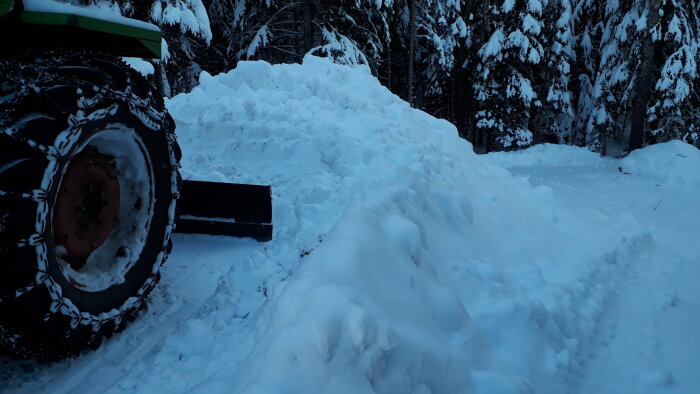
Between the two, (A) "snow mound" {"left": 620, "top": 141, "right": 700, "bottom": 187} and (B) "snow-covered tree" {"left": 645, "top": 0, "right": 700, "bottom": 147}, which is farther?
(B) "snow-covered tree" {"left": 645, "top": 0, "right": 700, "bottom": 147}

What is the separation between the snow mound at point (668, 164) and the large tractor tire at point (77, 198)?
11.9 metres

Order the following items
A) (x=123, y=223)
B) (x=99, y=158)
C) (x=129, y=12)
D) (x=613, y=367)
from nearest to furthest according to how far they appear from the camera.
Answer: (x=99, y=158)
(x=123, y=223)
(x=613, y=367)
(x=129, y=12)

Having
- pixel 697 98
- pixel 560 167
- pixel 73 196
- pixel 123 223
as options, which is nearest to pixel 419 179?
pixel 123 223

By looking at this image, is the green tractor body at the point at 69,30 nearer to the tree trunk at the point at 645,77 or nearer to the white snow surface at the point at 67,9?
the white snow surface at the point at 67,9

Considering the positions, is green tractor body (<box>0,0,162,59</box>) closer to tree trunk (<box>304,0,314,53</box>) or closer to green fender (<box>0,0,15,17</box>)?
green fender (<box>0,0,15,17</box>)

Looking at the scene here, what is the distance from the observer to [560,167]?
1467 centimetres

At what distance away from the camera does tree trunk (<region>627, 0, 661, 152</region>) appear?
15414 millimetres

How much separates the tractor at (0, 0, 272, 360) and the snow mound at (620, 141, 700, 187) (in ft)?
39.2

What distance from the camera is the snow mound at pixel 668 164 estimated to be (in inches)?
423

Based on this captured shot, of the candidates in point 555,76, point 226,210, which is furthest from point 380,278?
point 555,76

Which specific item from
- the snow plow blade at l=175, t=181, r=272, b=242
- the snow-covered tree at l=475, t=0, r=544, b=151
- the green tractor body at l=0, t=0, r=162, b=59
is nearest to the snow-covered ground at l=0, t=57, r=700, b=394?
A: the snow plow blade at l=175, t=181, r=272, b=242

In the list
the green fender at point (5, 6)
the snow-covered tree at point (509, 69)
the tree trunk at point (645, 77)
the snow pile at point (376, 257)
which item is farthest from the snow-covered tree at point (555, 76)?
the green fender at point (5, 6)

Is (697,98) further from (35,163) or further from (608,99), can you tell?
(35,163)

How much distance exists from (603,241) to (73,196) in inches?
222
